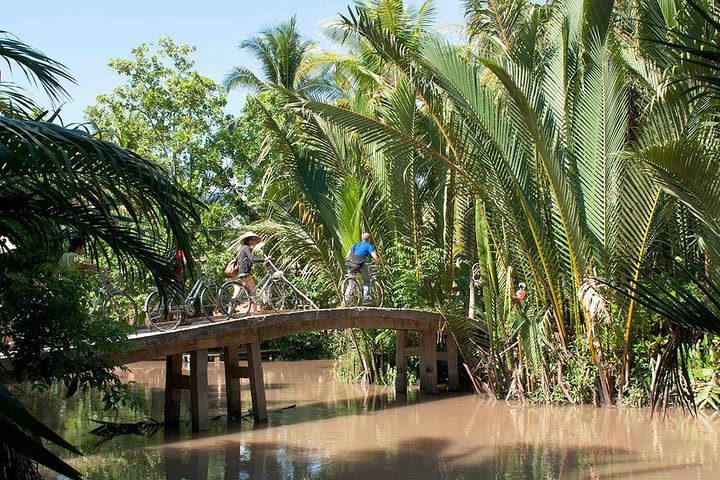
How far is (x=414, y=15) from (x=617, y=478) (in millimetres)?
13905

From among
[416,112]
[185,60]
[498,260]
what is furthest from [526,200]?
[185,60]

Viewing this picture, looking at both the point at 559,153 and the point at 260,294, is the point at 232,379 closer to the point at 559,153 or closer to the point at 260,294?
the point at 260,294

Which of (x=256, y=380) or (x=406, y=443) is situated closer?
(x=406, y=443)

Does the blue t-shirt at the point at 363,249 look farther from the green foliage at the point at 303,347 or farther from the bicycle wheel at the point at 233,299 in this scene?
the green foliage at the point at 303,347

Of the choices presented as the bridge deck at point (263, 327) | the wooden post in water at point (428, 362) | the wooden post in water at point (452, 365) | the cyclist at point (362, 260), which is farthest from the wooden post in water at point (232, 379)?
the wooden post in water at point (452, 365)

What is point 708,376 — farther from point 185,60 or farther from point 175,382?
point 185,60

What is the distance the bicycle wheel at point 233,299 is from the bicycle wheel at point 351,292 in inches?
121

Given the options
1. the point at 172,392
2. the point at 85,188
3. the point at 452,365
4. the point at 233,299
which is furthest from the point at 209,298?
the point at 85,188

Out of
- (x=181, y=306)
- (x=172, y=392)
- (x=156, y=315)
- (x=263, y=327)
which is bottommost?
(x=172, y=392)

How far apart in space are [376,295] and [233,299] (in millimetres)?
4431

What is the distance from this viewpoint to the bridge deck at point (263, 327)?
36.2 feet

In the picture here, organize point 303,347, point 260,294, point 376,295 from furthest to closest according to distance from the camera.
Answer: point 303,347
point 376,295
point 260,294

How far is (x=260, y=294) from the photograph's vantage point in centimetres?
1374

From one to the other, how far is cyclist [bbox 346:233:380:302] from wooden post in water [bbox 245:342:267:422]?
9.34 feet
